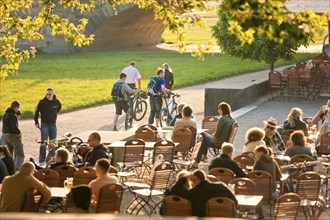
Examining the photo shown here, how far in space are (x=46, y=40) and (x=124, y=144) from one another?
131 feet

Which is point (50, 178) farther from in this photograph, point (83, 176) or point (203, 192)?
point (203, 192)

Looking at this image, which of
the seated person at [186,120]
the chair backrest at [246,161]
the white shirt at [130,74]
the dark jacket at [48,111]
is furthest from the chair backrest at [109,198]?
the white shirt at [130,74]

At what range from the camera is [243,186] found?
614 inches

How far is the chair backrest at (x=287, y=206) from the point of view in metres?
14.6

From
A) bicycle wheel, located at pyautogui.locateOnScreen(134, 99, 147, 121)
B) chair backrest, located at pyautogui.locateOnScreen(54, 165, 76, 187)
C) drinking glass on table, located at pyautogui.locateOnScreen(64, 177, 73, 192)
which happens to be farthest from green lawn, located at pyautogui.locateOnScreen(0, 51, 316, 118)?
drinking glass on table, located at pyautogui.locateOnScreen(64, 177, 73, 192)

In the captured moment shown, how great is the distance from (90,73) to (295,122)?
24.5 m

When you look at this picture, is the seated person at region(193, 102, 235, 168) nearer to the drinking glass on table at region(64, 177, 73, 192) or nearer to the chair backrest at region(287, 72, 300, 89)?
the drinking glass on table at region(64, 177, 73, 192)

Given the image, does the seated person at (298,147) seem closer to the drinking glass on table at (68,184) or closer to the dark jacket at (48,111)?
the drinking glass on table at (68,184)

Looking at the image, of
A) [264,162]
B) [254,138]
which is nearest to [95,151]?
[254,138]

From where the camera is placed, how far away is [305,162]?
58.6 feet

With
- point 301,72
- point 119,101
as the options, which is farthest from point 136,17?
point 119,101

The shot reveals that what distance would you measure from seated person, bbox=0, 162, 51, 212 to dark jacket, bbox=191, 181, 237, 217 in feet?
6.34

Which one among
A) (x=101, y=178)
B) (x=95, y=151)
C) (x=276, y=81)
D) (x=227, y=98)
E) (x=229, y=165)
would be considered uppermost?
(x=101, y=178)

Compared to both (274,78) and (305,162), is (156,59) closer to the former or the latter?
(274,78)
